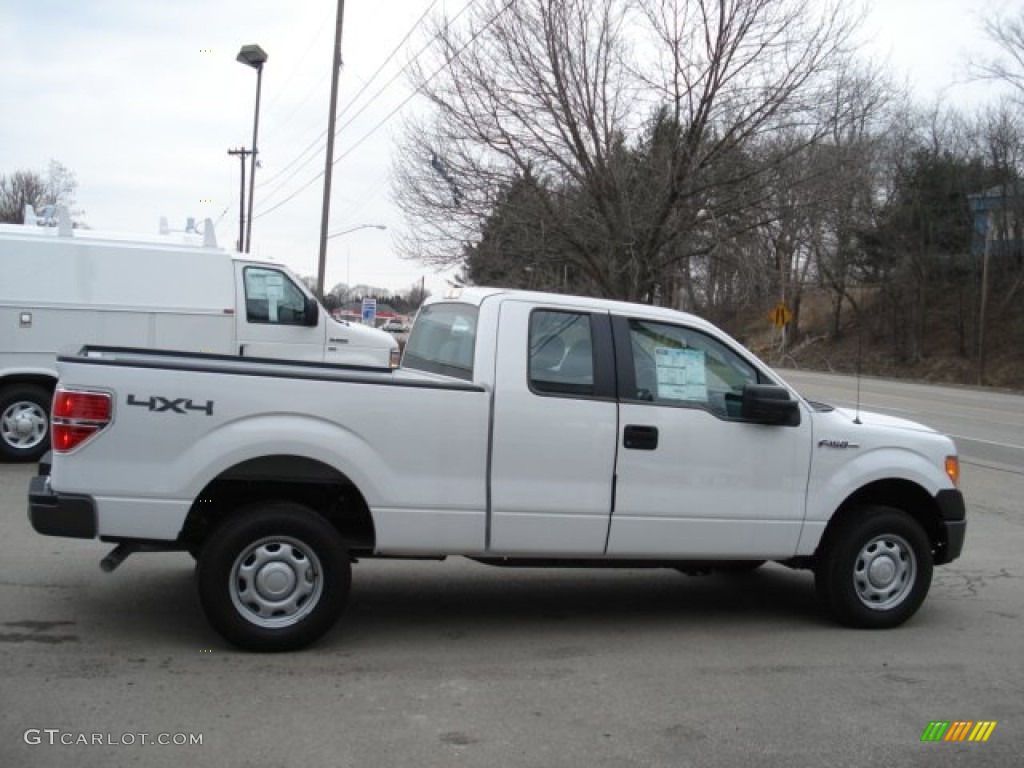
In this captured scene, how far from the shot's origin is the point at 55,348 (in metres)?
10.5

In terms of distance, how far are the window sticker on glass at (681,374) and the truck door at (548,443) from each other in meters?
0.33

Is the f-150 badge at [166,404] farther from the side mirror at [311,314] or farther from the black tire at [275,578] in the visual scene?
the side mirror at [311,314]

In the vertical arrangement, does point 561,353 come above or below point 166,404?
above

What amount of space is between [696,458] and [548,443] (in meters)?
0.89

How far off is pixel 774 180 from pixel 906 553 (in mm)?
12426

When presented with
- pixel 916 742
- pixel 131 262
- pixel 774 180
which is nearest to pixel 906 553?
pixel 916 742

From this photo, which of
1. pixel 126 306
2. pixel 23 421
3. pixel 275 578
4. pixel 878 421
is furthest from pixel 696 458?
pixel 23 421

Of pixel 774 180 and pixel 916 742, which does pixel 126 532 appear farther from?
pixel 774 180

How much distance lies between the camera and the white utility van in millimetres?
10422

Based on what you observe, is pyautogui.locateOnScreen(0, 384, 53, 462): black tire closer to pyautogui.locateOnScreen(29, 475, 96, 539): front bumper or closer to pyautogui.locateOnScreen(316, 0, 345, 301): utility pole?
pyautogui.locateOnScreen(29, 475, 96, 539): front bumper

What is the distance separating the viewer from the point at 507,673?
16.2 ft

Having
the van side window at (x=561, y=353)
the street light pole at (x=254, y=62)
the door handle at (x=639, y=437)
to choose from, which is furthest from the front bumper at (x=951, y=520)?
the street light pole at (x=254, y=62)

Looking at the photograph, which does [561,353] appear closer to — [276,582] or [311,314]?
[276,582]
